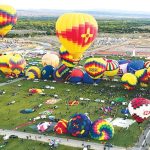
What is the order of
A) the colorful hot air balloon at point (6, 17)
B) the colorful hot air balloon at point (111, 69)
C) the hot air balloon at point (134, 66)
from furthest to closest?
the colorful hot air balloon at point (111, 69), the hot air balloon at point (134, 66), the colorful hot air balloon at point (6, 17)

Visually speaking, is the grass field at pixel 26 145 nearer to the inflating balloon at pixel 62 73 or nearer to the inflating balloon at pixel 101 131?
the inflating balloon at pixel 101 131

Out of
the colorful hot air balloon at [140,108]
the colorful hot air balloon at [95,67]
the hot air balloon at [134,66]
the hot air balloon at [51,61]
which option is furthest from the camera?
the hot air balloon at [51,61]

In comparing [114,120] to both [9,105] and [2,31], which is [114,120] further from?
[2,31]

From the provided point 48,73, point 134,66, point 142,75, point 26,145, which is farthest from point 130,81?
point 26,145

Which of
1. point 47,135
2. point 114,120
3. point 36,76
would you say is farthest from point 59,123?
point 36,76

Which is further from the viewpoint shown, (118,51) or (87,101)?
(118,51)

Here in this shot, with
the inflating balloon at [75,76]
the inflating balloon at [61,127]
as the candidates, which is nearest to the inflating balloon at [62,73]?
the inflating balloon at [75,76]
